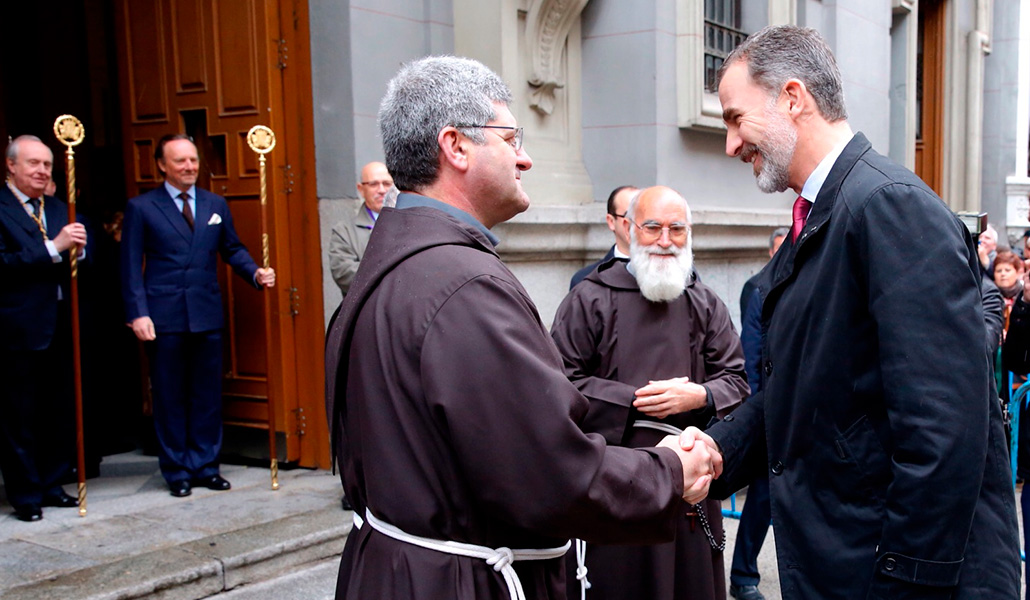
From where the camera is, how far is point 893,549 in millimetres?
1927

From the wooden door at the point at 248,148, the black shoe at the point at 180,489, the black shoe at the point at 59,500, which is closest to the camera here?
the black shoe at the point at 59,500

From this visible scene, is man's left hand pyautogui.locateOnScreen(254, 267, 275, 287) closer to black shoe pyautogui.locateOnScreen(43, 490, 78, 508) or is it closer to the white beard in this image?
black shoe pyautogui.locateOnScreen(43, 490, 78, 508)

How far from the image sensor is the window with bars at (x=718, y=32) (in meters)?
7.61

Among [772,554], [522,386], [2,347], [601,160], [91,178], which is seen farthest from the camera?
[91,178]

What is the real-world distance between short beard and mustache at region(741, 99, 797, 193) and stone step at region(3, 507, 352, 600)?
2.93m

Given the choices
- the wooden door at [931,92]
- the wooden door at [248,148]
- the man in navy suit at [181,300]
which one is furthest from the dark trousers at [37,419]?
the wooden door at [931,92]

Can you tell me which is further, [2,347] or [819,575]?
[2,347]

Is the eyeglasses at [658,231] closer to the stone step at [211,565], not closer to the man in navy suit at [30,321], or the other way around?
the stone step at [211,565]

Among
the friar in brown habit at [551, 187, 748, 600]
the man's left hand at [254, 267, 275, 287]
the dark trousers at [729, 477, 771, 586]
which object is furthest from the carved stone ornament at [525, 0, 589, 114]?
the dark trousers at [729, 477, 771, 586]

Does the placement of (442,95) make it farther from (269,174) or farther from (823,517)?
(269,174)

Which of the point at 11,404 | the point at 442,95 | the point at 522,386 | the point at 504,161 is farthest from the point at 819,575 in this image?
the point at 11,404

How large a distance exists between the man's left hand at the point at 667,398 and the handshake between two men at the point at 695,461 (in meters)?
0.99

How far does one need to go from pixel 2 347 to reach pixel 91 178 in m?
3.34

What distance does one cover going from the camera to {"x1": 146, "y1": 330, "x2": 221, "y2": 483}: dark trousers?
541cm
